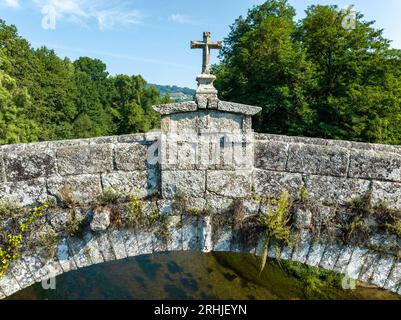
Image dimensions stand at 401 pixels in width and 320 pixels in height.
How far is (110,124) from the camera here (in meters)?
30.5

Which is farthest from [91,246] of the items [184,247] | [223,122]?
[223,122]

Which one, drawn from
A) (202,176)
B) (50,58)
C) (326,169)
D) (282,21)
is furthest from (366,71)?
(50,58)

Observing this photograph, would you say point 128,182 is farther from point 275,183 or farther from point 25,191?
point 275,183

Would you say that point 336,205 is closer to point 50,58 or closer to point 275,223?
point 275,223

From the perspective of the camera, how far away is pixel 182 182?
3299 mm

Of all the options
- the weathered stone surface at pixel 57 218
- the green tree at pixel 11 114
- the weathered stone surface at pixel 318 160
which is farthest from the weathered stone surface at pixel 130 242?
the green tree at pixel 11 114

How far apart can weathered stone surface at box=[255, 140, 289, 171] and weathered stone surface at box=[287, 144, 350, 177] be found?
0.07 metres

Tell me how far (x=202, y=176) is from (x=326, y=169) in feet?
4.71

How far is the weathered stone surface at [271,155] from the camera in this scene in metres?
3.33

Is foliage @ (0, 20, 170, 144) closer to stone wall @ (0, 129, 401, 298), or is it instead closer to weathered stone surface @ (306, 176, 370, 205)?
stone wall @ (0, 129, 401, 298)

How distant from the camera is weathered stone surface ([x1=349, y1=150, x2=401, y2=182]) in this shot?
10.5ft

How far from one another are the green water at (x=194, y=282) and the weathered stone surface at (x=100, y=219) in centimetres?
507

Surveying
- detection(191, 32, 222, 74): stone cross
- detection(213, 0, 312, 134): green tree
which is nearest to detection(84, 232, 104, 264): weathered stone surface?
detection(191, 32, 222, 74): stone cross
